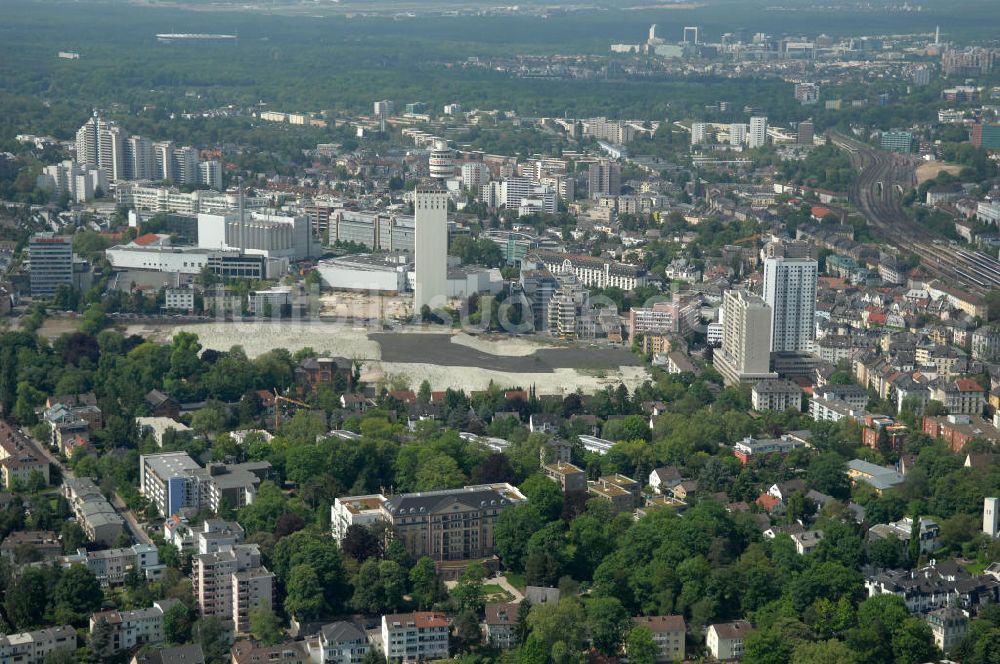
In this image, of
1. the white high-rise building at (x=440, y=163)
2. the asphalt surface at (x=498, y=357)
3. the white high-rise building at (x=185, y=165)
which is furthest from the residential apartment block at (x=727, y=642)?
the white high-rise building at (x=185, y=165)

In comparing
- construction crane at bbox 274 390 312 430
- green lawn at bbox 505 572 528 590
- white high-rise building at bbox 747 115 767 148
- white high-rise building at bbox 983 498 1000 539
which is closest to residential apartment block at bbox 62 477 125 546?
construction crane at bbox 274 390 312 430

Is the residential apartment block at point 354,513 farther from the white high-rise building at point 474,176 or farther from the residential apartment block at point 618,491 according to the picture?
the white high-rise building at point 474,176

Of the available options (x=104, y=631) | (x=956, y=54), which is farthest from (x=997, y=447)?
(x=956, y=54)

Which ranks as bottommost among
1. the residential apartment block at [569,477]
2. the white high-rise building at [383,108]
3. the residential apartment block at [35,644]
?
the white high-rise building at [383,108]

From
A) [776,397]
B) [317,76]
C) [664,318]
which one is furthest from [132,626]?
[317,76]

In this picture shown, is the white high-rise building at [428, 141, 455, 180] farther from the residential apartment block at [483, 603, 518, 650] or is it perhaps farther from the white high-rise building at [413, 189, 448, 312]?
→ the residential apartment block at [483, 603, 518, 650]

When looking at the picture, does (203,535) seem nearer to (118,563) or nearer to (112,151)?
(118,563)
